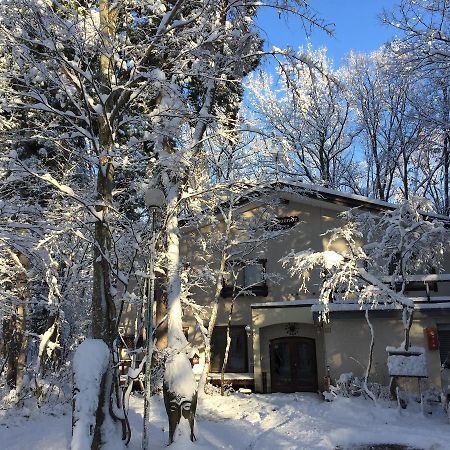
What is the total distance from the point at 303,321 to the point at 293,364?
190cm

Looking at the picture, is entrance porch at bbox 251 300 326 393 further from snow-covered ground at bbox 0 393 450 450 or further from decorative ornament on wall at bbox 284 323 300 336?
snow-covered ground at bbox 0 393 450 450

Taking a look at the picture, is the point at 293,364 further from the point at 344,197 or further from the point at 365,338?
the point at 344,197

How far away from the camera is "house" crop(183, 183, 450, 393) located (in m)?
15.2

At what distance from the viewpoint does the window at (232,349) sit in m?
19.4

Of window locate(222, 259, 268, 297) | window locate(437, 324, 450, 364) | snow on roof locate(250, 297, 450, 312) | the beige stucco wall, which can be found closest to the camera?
snow on roof locate(250, 297, 450, 312)

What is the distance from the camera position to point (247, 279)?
20.4 meters

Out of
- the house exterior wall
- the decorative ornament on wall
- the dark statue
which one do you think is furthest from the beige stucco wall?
the dark statue

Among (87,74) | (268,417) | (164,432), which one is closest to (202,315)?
(268,417)

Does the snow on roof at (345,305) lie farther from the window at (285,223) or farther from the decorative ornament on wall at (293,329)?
the window at (285,223)

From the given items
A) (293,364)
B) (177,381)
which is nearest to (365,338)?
(293,364)

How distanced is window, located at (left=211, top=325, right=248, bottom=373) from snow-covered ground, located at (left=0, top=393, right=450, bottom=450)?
4.44m

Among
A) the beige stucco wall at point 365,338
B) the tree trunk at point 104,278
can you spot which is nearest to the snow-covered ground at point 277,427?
the tree trunk at point 104,278

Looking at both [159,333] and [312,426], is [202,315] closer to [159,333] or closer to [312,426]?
[159,333]

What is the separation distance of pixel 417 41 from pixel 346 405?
1082cm
